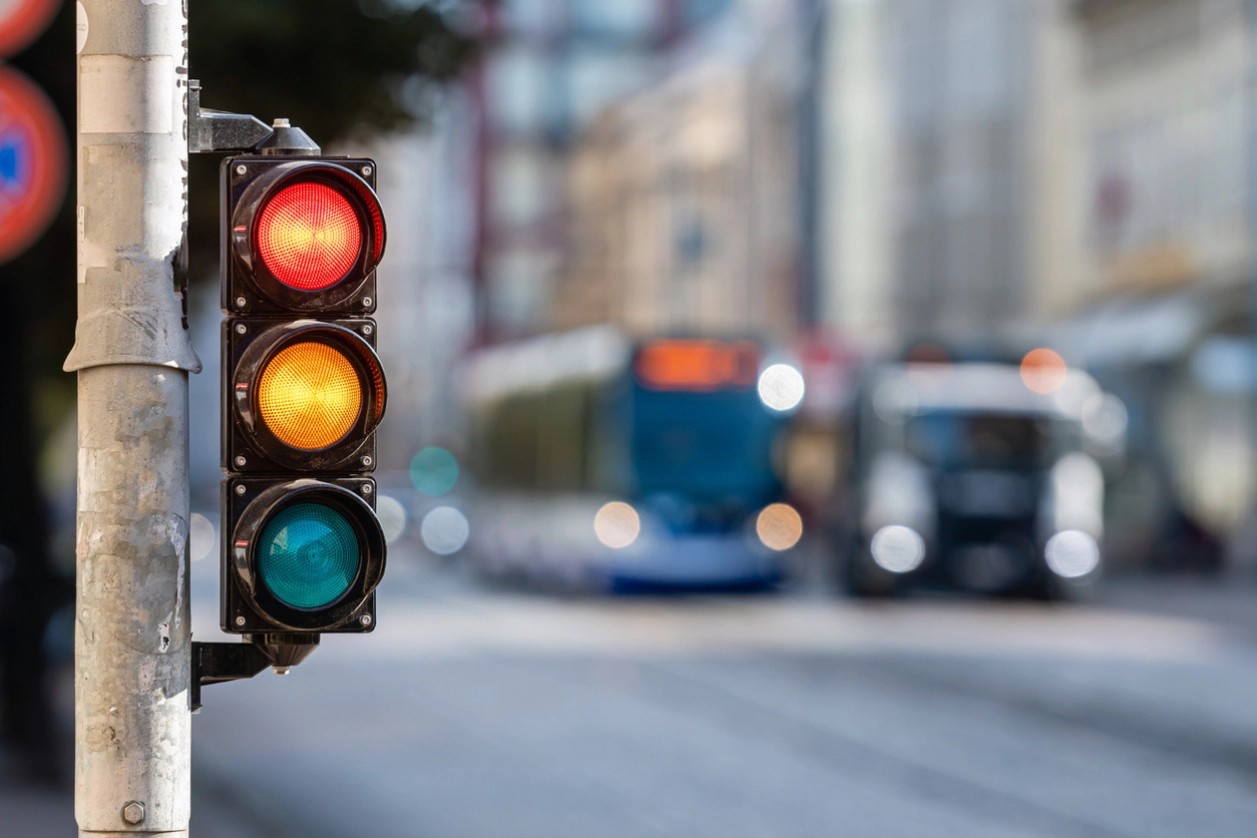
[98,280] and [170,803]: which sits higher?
[98,280]

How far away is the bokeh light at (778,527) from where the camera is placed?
2959cm

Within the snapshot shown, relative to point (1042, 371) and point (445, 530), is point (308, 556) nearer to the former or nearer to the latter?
point (1042, 371)

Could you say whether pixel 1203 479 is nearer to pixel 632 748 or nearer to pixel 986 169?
pixel 986 169

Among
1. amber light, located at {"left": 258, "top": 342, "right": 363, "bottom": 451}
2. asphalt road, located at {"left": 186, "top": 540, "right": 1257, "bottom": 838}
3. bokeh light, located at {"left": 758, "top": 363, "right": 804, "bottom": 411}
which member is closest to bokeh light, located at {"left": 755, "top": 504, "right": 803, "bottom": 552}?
bokeh light, located at {"left": 758, "top": 363, "right": 804, "bottom": 411}

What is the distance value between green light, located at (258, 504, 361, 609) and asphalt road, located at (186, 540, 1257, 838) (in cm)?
594

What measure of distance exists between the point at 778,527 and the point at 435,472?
192 ft

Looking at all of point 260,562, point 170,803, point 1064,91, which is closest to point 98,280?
point 260,562

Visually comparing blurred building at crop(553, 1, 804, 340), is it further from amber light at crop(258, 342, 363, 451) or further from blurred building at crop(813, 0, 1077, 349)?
amber light at crop(258, 342, 363, 451)

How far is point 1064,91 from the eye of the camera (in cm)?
4488

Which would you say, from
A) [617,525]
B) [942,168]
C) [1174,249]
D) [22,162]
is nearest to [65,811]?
[22,162]

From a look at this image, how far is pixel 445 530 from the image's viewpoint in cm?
4962

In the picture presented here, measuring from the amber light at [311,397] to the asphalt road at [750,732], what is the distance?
602 centimetres

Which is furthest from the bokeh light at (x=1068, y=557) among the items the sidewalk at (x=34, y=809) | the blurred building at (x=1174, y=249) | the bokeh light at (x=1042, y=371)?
the sidewalk at (x=34, y=809)

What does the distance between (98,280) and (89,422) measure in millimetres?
268
